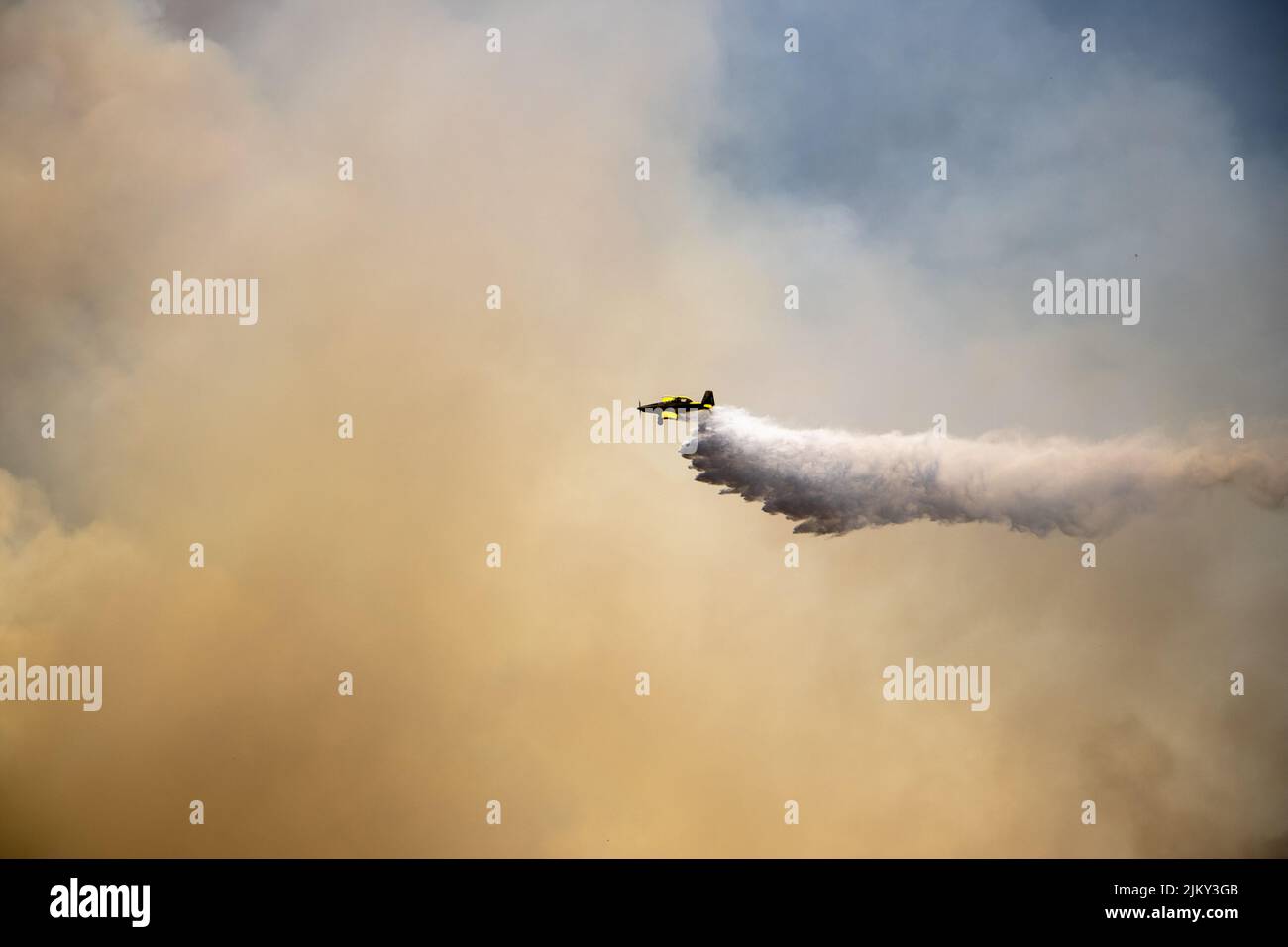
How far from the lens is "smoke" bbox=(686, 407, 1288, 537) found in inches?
3054

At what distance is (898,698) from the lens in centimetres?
13700

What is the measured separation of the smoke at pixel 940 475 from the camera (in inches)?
3054

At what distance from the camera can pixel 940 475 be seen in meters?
79.5
